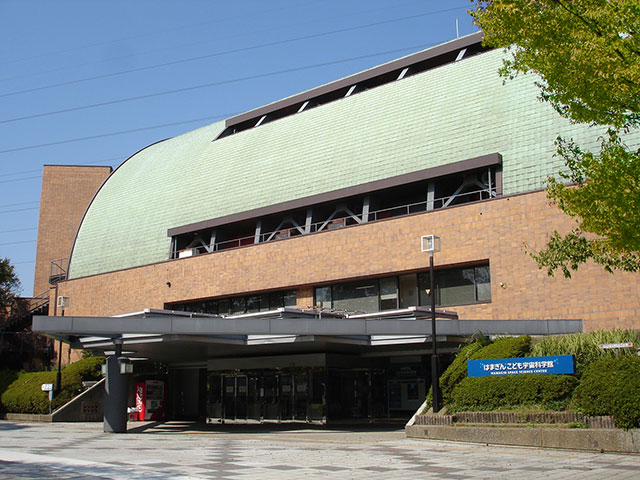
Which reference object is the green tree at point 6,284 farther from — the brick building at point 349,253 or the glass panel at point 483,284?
the glass panel at point 483,284

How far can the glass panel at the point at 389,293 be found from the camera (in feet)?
105

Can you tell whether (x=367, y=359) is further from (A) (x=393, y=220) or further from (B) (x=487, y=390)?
(B) (x=487, y=390)

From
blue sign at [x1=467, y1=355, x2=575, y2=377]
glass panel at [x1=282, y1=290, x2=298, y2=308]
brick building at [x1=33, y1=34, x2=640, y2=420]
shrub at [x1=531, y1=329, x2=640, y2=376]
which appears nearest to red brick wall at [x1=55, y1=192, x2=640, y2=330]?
brick building at [x1=33, y1=34, x2=640, y2=420]

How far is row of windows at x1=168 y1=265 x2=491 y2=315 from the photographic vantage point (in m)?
29.6

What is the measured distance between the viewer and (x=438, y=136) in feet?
107

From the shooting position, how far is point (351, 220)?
35812mm

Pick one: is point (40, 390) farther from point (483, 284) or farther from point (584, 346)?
point (584, 346)

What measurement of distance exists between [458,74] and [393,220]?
868cm

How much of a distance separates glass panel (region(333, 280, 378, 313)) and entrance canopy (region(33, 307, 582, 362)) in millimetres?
5099

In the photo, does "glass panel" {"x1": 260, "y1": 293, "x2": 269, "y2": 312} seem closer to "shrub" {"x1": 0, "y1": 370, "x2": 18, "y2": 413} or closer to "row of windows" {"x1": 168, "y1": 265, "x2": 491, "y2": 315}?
"row of windows" {"x1": 168, "y1": 265, "x2": 491, "y2": 315}

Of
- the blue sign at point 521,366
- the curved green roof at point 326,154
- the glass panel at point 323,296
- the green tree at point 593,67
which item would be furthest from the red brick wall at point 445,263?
the green tree at point 593,67

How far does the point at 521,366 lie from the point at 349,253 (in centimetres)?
1492

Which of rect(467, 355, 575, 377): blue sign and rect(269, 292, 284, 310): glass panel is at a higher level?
rect(269, 292, 284, 310): glass panel

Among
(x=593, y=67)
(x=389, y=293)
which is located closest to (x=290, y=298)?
(x=389, y=293)
